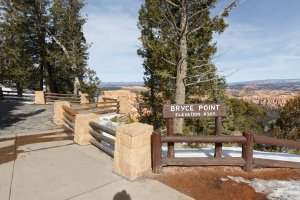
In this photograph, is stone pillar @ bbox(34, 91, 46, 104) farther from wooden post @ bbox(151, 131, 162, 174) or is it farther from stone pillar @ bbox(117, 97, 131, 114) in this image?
wooden post @ bbox(151, 131, 162, 174)

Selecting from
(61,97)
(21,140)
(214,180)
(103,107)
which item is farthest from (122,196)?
(61,97)

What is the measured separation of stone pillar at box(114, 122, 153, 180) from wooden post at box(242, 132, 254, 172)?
227cm

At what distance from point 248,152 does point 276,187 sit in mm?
910

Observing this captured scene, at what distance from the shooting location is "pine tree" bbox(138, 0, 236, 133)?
963 cm

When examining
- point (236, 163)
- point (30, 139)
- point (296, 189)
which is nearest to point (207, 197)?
point (236, 163)

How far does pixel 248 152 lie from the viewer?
18.6 ft

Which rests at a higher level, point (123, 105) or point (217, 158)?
point (123, 105)

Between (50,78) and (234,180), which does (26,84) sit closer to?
(50,78)

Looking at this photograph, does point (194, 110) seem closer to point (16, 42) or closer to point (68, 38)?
point (68, 38)

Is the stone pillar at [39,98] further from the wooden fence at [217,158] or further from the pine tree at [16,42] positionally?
the wooden fence at [217,158]

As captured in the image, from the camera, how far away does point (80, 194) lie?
15.8ft

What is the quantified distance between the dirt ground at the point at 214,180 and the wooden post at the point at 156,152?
0.58 feet

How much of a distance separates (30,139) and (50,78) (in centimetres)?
2375

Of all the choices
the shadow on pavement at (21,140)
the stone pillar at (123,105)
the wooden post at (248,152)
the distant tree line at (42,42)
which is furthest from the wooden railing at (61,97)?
the wooden post at (248,152)
